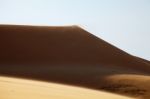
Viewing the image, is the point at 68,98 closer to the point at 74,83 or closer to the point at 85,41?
the point at 74,83

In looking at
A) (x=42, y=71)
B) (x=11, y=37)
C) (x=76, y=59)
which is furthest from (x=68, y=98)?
(x=11, y=37)

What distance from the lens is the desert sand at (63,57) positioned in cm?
2478

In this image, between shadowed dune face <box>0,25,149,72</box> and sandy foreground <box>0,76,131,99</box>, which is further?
shadowed dune face <box>0,25,149,72</box>

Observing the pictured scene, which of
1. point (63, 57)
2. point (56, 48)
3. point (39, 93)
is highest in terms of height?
point (56, 48)

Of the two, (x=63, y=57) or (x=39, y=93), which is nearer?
(x=39, y=93)

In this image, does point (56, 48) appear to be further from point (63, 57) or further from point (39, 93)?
point (39, 93)

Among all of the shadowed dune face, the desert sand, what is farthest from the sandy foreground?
the shadowed dune face

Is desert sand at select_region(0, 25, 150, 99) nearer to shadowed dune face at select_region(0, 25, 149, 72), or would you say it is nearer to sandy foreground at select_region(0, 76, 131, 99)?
shadowed dune face at select_region(0, 25, 149, 72)

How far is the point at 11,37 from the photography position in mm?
36250

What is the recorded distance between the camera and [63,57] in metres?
34.1

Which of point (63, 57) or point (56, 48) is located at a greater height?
point (56, 48)

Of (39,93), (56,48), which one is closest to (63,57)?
(56,48)

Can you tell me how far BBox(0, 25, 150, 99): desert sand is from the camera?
2478 centimetres

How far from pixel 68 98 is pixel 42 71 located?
12906mm
